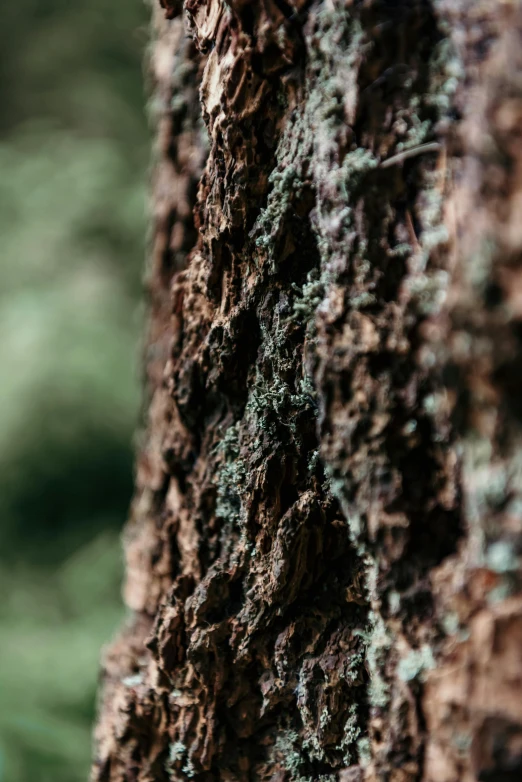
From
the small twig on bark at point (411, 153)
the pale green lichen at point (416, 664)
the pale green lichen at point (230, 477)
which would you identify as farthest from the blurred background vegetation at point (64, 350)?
the small twig on bark at point (411, 153)

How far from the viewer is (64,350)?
4.06ft

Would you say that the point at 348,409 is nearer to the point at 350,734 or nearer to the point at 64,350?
the point at 350,734

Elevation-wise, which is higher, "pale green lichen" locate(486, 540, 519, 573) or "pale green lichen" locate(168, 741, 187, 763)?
"pale green lichen" locate(486, 540, 519, 573)

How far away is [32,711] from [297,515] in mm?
797

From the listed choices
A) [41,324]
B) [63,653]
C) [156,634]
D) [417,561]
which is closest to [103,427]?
[41,324]

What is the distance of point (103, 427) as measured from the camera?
3.99ft

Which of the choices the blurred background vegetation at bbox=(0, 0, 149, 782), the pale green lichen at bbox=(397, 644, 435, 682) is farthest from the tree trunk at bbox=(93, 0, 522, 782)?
the blurred background vegetation at bbox=(0, 0, 149, 782)

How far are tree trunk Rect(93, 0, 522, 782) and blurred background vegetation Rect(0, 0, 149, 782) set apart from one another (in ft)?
1.69

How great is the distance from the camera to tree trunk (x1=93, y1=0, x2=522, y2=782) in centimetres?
31

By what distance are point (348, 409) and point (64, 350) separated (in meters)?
0.97

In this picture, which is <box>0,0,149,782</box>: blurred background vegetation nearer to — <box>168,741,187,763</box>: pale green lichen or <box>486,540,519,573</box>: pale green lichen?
<box>168,741,187,763</box>: pale green lichen

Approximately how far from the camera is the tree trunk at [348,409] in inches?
12.1

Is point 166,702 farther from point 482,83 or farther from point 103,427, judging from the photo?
point 103,427

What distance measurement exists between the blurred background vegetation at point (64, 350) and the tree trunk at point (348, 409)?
516mm
